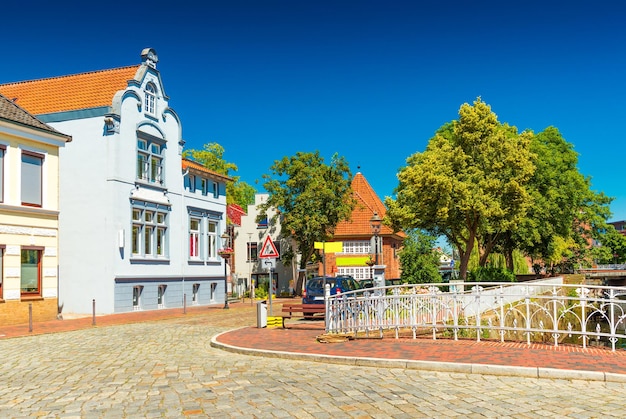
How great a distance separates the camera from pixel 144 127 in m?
32.7

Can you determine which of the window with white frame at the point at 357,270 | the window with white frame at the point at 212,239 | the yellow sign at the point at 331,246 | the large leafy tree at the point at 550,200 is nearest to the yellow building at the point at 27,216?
the yellow sign at the point at 331,246

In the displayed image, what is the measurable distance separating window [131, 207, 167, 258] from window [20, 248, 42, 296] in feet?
22.1

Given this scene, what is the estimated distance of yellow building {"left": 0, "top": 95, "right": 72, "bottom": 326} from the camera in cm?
2353

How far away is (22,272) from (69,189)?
7.32 metres

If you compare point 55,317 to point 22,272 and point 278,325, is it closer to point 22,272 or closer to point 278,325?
point 22,272

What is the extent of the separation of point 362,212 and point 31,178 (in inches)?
1497

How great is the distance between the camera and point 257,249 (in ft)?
182

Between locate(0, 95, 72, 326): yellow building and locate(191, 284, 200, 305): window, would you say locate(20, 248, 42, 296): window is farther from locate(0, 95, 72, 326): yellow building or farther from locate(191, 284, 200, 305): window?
locate(191, 284, 200, 305): window

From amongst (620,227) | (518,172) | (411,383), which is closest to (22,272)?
(411,383)

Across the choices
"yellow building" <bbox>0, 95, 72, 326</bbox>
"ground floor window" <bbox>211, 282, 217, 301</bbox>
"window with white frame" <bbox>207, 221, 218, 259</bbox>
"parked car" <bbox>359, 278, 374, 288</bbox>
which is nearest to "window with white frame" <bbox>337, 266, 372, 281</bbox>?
"window with white frame" <bbox>207, 221, 218, 259</bbox>

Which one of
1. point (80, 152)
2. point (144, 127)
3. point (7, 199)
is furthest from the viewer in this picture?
point (144, 127)

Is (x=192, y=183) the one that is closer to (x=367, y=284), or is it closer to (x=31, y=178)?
(x=367, y=284)

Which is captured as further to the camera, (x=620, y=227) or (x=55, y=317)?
(x=620, y=227)

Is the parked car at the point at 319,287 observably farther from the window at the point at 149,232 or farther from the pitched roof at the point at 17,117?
the pitched roof at the point at 17,117
